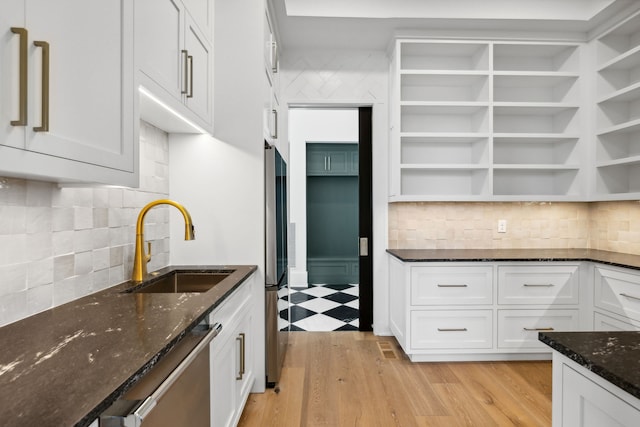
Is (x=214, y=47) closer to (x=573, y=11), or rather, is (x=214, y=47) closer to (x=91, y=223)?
(x=91, y=223)

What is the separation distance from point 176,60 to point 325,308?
328 cm

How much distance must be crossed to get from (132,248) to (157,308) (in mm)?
724

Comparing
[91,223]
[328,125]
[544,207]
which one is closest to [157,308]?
[91,223]

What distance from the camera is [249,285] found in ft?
6.98

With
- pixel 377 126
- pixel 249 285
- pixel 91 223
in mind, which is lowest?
pixel 249 285

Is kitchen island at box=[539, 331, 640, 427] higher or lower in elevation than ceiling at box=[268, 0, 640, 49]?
lower

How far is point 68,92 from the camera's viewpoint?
0.95 meters

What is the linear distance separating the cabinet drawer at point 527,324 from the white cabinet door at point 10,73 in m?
3.00

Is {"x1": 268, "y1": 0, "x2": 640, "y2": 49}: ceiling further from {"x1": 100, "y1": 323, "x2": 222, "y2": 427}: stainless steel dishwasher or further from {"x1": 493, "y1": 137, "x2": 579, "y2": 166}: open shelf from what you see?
{"x1": 100, "y1": 323, "x2": 222, "y2": 427}: stainless steel dishwasher

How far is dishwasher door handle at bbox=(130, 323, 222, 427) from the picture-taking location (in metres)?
0.73

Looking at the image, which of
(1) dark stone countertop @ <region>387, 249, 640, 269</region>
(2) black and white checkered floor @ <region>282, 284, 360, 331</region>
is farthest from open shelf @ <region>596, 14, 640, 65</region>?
(2) black and white checkered floor @ <region>282, 284, 360, 331</region>

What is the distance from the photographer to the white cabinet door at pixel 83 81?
0.84 metres

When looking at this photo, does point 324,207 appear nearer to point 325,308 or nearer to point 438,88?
point 325,308

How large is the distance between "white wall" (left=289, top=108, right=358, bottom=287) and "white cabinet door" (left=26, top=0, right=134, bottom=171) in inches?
160
